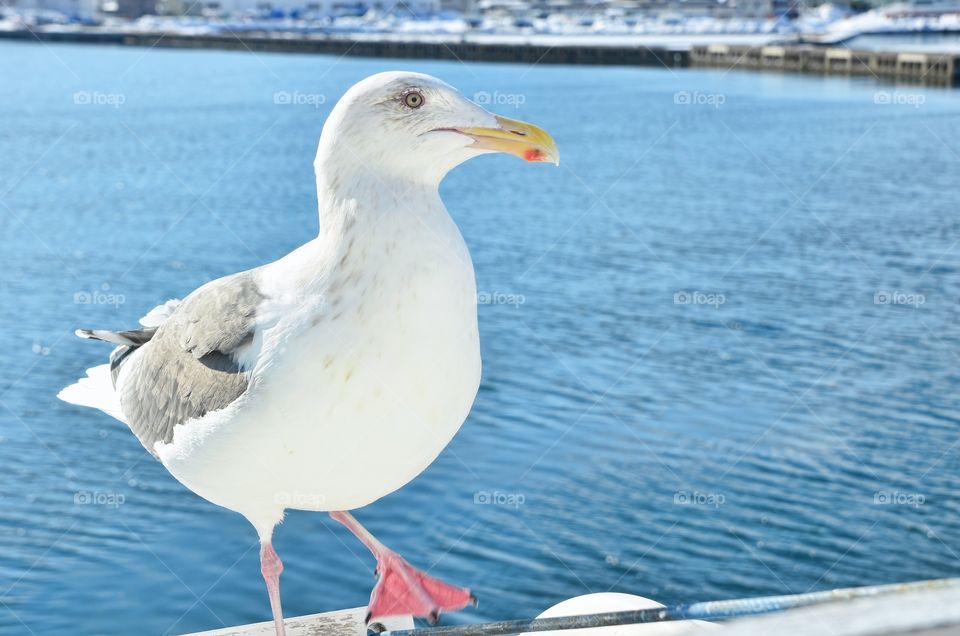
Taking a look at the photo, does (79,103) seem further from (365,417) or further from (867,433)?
(365,417)

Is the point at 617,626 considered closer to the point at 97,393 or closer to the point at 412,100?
the point at 412,100

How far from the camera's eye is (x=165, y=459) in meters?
3.93

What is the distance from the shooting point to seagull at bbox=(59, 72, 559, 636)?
10.2ft

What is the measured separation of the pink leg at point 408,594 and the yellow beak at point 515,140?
157 centimetres

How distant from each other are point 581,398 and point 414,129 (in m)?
10.3

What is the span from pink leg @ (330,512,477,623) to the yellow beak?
61.8 inches

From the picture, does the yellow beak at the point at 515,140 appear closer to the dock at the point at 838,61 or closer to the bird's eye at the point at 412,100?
the bird's eye at the point at 412,100

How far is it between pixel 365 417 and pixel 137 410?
139 cm

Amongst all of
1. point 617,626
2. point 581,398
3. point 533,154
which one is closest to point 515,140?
point 533,154

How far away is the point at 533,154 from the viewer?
322cm

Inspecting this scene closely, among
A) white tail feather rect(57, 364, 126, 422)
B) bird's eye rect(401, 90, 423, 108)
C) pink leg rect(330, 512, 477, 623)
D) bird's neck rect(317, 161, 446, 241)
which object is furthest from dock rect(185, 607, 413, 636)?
bird's eye rect(401, 90, 423, 108)

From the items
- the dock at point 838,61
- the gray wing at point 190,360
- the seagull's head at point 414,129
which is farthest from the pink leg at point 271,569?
the dock at point 838,61

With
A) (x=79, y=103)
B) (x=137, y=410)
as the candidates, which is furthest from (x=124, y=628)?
(x=79, y=103)

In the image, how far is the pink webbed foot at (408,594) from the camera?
3.91 m
